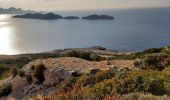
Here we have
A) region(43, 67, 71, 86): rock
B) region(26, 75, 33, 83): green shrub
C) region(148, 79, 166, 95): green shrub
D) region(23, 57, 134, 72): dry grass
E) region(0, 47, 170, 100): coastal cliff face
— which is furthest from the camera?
region(26, 75, 33, 83): green shrub

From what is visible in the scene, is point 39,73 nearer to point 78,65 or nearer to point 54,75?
point 54,75

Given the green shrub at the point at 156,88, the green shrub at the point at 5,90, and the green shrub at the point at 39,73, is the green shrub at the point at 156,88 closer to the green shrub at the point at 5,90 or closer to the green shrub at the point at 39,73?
the green shrub at the point at 39,73

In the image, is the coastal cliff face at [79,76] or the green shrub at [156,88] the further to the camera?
the coastal cliff face at [79,76]

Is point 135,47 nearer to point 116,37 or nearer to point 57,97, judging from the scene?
point 116,37

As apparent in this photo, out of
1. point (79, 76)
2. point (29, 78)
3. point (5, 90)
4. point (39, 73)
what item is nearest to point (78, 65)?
point (39, 73)

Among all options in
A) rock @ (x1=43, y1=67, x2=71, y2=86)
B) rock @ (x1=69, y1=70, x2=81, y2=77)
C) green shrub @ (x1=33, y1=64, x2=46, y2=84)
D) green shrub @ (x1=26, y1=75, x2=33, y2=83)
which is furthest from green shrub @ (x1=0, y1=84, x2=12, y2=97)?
rock @ (x1=69, y1=70, x2=81, y2=77)

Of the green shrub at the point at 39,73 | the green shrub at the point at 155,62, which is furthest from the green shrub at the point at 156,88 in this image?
the green shrub at the point at 39,73

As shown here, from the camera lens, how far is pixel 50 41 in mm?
146375

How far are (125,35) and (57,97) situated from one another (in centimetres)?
13918

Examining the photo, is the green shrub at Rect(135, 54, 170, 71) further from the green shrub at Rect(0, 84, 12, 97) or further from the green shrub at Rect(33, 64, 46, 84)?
the green shrub at Rect(0, 84, 12, 97)

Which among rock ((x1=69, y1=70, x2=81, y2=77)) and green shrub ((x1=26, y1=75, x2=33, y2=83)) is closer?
rock ((x1=69, y1=70, x2=81, y2=77))

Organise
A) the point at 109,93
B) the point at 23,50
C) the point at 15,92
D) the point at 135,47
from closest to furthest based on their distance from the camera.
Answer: the point at 109,93, the point at 15,92, the point at 135,47, the point at 23,50

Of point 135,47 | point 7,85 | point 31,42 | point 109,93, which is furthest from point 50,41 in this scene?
point 109,93

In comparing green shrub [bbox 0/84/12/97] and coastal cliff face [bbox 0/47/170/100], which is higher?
coastal cliff face [bbox 0/47/170/100]
